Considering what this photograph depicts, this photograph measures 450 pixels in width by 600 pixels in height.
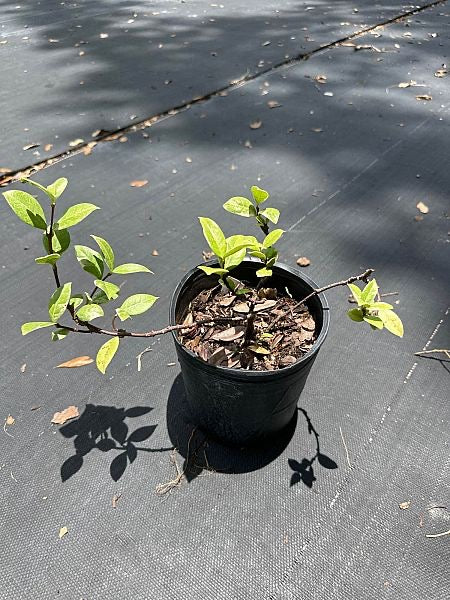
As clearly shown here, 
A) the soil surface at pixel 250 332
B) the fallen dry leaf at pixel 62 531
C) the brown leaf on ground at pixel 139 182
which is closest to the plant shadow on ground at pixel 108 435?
the fallen dry leaf at pixel 62 531

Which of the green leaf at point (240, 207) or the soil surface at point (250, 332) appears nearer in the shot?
the green leaf at point (240, 207)

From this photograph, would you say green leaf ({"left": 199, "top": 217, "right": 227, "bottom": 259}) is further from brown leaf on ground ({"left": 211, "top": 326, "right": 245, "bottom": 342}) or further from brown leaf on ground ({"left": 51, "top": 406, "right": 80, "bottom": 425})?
brown leaf on ground ({"left": 51, "top": 406, "right": 80, "bottom": 425})

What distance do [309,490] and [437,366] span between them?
0.61 m

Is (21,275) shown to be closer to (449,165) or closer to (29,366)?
(29,366)

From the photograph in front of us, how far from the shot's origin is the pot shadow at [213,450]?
118cm

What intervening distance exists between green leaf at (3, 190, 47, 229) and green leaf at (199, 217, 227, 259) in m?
0.31

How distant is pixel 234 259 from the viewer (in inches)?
36.9

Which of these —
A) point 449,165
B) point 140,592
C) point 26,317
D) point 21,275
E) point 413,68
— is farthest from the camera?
point 413,68

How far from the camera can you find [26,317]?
1558mm

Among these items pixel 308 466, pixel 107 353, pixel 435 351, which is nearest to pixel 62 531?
pixel 107 353

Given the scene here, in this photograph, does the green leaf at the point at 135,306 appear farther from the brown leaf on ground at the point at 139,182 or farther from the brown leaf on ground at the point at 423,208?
the brown leaf on ground at the point at 423,208

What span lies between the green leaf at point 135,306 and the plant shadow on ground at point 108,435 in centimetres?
52

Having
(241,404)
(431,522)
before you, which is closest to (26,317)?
(241,404)

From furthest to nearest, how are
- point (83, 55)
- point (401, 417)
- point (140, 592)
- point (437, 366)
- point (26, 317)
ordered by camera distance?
point (83, 55), point (26, 317), point (437, 366), point (401, 417), point (140, 592)
